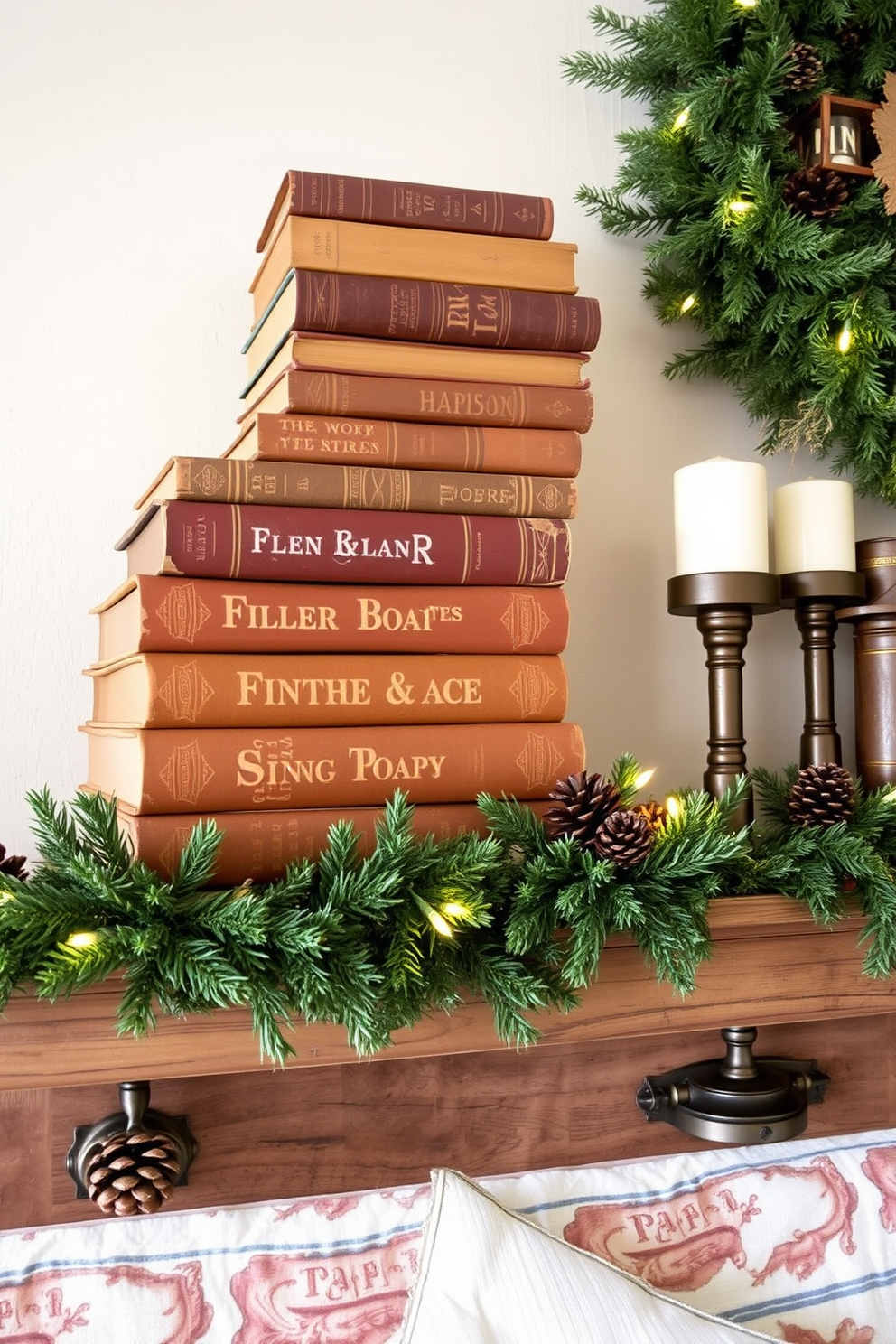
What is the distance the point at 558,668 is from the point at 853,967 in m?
0.35

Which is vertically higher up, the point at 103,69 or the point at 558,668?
the point at 103,69

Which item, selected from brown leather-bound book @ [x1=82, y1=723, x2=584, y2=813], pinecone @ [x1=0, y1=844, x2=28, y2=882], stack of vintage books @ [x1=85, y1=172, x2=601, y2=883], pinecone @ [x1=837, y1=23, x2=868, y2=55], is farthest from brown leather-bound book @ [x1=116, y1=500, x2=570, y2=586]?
pinecone @ [x1=837, y1=23, x2=868, y2=55]

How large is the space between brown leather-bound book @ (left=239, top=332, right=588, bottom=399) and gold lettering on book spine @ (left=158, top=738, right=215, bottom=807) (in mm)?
282

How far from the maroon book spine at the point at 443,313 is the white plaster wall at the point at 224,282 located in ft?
0.80

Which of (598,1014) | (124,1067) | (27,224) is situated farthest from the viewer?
(27,224)

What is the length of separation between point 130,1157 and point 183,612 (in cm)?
36

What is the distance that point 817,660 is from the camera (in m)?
0.97

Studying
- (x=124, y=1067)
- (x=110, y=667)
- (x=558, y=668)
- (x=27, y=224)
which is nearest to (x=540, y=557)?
(x=558, y=668)

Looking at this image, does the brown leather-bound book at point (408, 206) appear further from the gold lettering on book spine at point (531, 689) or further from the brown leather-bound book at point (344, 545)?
the gold lettering on book spine at point (531, 689)

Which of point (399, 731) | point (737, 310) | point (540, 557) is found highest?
point (737, 310)

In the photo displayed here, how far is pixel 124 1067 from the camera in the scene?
2.08ft

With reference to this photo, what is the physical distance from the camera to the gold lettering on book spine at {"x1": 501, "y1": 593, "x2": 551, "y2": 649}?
0.74 m

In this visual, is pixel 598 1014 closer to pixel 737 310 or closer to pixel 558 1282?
pixel 558 1282

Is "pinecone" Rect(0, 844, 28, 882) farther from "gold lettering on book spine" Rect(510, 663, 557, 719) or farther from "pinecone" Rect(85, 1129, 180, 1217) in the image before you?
"gold lettering on book spine" Rect(510, 663, 557, 719)
